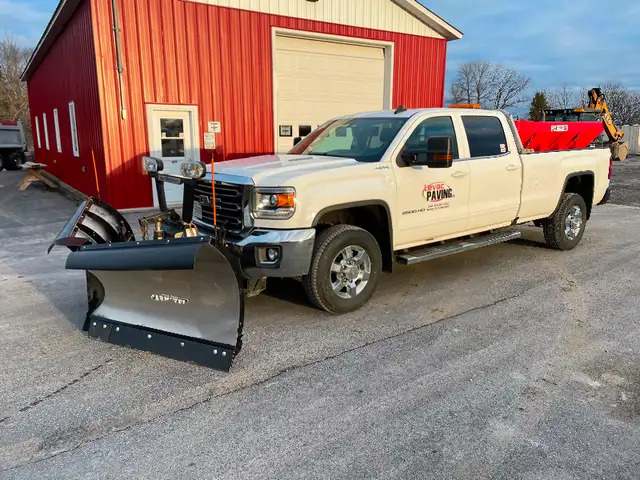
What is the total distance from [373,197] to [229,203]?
1.36 metres

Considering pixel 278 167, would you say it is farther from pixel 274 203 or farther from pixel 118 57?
pixel 118 57

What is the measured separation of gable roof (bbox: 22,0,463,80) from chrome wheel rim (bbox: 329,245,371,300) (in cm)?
855

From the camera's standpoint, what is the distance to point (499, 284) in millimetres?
5875

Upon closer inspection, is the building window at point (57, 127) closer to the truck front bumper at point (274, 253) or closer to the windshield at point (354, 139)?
the windshield at point (354, 139)

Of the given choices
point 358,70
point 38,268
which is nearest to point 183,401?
point 38,268

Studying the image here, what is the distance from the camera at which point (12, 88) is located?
1984 inches

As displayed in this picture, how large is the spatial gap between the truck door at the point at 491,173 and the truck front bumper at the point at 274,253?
2.43 m

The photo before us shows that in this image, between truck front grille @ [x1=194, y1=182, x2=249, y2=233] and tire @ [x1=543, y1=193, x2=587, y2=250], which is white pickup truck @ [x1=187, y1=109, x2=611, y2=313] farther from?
tire @ [x1=543, y1=193, x2=587, y2=250]

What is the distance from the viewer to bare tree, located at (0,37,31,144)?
160 ft

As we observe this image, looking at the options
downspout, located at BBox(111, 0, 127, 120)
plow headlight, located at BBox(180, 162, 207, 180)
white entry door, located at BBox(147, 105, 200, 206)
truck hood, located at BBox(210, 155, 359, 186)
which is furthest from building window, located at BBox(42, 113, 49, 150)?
plow headlight, located at BBox(180, 162, 207, 180)

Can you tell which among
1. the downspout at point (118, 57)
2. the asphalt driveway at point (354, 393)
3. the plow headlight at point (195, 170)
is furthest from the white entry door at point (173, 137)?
the plow headlight at point (195, 170)

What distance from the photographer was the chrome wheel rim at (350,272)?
4781 mm

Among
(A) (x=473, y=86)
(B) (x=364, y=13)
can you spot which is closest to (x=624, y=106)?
(A) (x=473, y=86)

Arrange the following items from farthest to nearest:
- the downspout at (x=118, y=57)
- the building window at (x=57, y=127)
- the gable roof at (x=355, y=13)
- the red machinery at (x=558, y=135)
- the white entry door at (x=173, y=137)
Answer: the building window at (x=57, y=127) → the gable roof at (x=355, y=13) → the white entry door at (x=173, y=137) → the downspout at (x=118, y=57) → the red machinery at (x=558, y=135)
